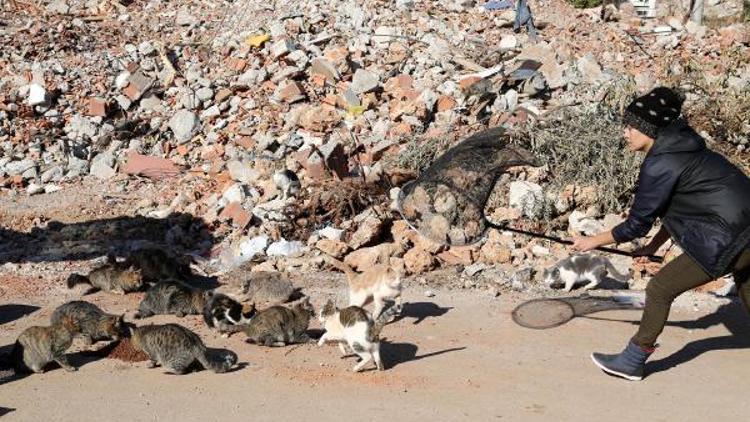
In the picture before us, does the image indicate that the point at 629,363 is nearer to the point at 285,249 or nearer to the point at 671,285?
the point at 671,285

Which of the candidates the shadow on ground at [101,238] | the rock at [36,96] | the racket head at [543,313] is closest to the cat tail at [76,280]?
the shadow on ground at [101,238]

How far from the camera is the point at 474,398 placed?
5637mm

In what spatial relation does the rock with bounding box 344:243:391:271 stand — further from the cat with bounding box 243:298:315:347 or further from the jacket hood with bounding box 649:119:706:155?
the jacket hood with bounding box 649:119:706:155

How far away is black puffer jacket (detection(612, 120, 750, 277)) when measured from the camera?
5.26 meters

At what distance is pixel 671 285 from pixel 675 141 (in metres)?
0.95

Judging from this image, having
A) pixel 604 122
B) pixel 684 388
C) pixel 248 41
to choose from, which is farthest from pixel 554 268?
pixel 248 41

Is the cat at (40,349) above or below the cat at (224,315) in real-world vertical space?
above

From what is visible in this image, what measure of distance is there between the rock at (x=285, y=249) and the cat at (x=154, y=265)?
111cm

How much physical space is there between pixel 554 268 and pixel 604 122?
3.12m

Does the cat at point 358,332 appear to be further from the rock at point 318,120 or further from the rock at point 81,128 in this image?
the rock at point 81,128

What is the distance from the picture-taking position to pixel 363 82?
1279 centimetres

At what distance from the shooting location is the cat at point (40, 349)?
20.1 ft

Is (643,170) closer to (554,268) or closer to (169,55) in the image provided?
(554,268)

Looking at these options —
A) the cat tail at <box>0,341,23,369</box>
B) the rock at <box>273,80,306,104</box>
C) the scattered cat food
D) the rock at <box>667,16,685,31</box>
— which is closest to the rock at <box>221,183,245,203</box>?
the rock at <box>273,80,306,104</box>
